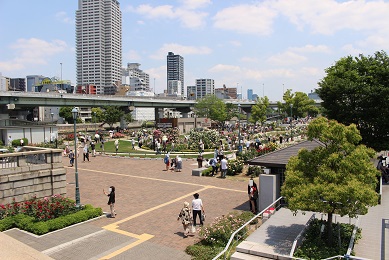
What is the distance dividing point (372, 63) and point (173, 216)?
61.7 feet

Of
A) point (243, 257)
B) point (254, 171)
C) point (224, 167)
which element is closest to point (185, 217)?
point (243, 257)

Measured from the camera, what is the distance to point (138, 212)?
16016 millimetres

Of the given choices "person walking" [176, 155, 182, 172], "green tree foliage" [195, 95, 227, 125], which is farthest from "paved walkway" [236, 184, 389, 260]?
"green tree foliage" [195, 95, 227, 125]

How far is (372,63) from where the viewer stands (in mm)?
24344

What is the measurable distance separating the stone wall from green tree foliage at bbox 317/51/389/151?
64.1 ft

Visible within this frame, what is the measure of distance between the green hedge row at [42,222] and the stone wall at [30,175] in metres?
2.11

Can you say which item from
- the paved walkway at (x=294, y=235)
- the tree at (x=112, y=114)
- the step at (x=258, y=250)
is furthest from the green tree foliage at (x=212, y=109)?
the step at (x=258, y=250)

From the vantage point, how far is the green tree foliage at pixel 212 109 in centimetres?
8500

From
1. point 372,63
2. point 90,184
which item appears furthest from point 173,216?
point 372,63

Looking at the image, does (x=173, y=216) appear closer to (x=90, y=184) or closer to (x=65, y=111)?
(x=90, y=184)

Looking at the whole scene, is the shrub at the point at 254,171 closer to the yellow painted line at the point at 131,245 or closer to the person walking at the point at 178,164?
the person walking at the point at 178,164

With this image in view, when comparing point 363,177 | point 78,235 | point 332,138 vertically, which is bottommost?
point 78,235

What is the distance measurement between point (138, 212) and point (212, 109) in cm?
7060

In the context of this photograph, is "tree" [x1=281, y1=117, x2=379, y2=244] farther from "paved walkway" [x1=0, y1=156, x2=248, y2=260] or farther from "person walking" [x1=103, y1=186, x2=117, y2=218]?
"person walking" [x1=103, y1=186, x2=117, y2=218]
